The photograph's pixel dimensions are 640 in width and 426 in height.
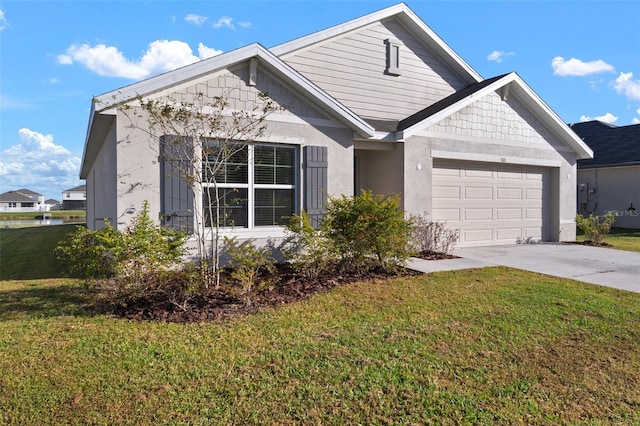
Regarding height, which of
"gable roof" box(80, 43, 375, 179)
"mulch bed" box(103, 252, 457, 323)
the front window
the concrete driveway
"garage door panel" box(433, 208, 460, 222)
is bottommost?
"mulch bed" box(103, 252, 457, 323)

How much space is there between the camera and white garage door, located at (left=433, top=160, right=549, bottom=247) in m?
10.9

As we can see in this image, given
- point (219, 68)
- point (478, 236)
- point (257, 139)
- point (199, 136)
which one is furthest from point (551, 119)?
point (199, 136)

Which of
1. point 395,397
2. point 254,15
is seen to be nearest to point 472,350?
point 395,397

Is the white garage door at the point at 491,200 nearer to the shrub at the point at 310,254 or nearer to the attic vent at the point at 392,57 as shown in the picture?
the attic vent at the point at 392,57

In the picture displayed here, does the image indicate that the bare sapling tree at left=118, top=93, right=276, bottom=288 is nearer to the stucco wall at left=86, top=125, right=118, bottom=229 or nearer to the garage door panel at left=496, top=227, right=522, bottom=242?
the stucco wall at left=86, top=125, right=118, bottom=229

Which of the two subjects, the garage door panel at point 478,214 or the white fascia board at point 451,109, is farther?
the garage door panel at point 478,214

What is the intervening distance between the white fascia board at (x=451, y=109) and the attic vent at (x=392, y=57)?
2320 millimetres

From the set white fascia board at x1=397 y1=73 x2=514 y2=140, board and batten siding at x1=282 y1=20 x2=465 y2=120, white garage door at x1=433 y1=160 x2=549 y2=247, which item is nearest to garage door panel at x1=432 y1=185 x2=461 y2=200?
white garage door at x1=433 y1=160 x2=549 y2=247

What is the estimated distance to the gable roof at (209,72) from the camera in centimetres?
682

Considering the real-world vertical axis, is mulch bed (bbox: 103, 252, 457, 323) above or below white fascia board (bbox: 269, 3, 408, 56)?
below

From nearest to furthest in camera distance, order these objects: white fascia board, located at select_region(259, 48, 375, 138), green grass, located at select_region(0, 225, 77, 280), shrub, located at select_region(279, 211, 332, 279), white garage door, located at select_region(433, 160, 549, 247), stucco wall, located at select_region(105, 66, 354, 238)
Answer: stucco wall, located at select_region(105, 66, 354, 238), shrub, located at select_region(279, 211, 332, 279), white fascia board, located at select_region(259, 48, 375, 138), green grass, located at select_region(0, 225, 77, 280), white garage door, located at select_region(433, 160, 549, 247)

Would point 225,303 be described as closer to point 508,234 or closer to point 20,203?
point 508,234

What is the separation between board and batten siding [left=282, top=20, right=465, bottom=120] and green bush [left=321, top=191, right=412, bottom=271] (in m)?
4.76

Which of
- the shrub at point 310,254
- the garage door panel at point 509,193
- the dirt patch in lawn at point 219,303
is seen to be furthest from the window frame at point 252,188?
the garage door panel at point 509,193
